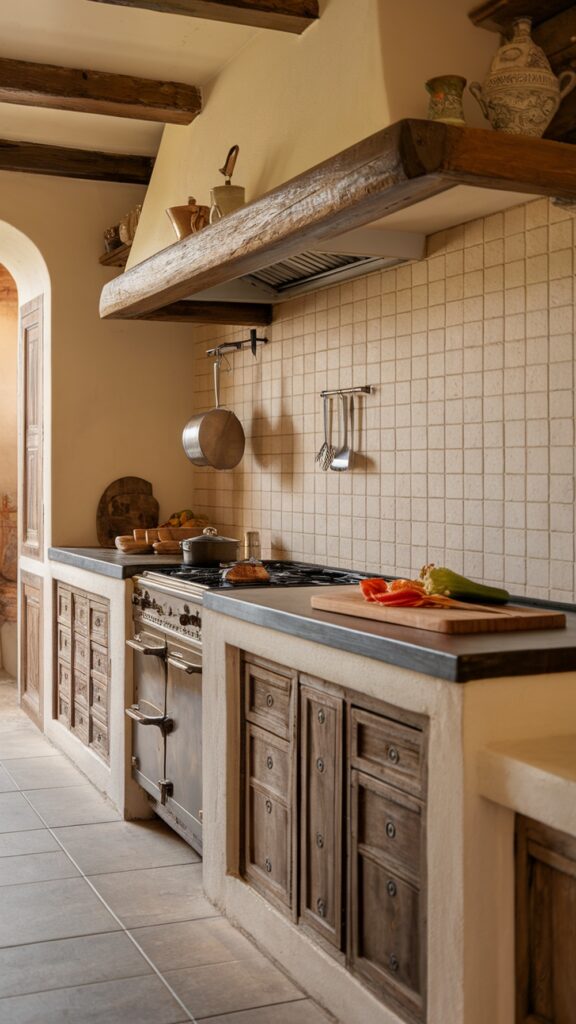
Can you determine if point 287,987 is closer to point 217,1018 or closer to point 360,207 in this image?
point 217,1018

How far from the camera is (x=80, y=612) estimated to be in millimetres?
4727

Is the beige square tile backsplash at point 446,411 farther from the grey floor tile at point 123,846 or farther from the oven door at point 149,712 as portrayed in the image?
the grey floor tile at point 123,846

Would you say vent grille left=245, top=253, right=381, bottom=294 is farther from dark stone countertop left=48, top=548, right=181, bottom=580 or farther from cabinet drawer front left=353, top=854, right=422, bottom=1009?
cabinet drawer front left=353, top=854, right=422, bottom=1009

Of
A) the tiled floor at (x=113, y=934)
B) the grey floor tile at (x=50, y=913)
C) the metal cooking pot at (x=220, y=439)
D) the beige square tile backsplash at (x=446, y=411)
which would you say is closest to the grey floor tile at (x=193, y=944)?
the tiled floor at (x=113, y=934)

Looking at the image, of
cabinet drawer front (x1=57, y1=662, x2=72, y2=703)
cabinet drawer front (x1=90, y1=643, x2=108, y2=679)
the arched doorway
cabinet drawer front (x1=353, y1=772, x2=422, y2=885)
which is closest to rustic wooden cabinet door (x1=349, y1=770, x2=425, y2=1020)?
cabinet drawer front (x1=353, y1=772, x2=422, y2=885)

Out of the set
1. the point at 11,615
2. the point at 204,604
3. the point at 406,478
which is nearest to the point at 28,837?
the point at 204,604

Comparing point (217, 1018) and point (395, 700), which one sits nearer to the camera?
point (395, 700)

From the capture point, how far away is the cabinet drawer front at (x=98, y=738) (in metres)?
4.35

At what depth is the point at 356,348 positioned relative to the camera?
383 cm

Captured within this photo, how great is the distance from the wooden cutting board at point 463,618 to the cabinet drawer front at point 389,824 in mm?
347

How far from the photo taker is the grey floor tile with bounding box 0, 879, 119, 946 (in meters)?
2.98

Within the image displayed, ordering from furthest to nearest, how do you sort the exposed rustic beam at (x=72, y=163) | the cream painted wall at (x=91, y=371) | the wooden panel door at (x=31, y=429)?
the wooden panel door at (x=31, y=429)
the cream painted wall at (x=91, y=371)
the exposed rustic beam at (x=72, y=163)

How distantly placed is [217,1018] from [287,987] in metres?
0.21

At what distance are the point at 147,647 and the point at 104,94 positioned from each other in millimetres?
2120
